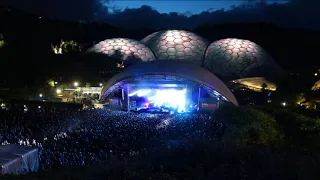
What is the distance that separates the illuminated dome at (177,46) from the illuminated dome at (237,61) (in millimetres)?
1051

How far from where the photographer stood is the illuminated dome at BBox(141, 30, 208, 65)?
102 feet

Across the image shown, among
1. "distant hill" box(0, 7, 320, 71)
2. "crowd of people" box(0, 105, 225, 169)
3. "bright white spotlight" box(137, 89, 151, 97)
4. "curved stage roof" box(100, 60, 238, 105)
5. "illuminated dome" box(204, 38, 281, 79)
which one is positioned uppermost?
"distant hill" box(0, 7, 320, 71)

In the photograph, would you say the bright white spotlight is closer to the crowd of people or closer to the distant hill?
the crowd of people

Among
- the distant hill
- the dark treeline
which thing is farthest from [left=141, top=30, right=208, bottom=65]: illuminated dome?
the distant hill

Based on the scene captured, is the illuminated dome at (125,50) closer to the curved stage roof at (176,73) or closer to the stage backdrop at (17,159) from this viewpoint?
the curved stage roof at (176,73)

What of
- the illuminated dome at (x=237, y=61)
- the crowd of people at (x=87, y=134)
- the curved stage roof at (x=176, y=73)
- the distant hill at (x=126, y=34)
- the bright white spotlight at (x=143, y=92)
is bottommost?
the crowd of people at (x=87, y=134)

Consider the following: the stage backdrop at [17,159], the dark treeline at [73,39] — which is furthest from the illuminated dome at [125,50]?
the stage backdrop at [17,159]

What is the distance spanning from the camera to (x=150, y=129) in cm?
1031

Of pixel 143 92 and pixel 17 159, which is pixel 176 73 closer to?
pixel 143 92

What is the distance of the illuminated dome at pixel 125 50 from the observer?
30125 mm

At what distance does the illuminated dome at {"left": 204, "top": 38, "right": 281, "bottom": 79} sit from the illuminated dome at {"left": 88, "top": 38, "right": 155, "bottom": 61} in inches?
241

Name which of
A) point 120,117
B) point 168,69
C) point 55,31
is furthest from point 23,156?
point 55,31

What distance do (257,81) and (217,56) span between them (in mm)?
6673

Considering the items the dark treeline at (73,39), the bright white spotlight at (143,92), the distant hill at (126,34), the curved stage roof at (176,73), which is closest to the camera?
the curved stage roof at (176,73)
